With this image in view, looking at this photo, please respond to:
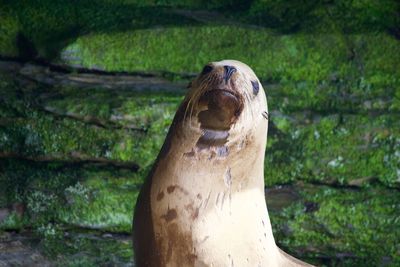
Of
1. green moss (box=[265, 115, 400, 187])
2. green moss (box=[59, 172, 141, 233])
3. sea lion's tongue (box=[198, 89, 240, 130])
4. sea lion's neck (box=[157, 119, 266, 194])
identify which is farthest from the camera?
green moss (box=[265, 115, 400, 187])

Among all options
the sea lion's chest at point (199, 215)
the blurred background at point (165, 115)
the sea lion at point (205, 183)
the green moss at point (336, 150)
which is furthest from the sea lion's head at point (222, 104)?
the green moss at point (336, 150)

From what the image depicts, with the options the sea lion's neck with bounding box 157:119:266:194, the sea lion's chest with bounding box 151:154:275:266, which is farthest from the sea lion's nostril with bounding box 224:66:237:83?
the sea lion's chest with bounding box 151:154:275:266

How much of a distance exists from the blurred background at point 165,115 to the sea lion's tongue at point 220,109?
1.95 meters

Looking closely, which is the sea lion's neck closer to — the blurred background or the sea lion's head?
the sea lion's head

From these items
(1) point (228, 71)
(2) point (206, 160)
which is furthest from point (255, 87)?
(2) point (206, 160)

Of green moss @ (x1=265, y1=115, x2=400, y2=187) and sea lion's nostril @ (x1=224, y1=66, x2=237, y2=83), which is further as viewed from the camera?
green moss @ (x1=265, y1=115, x2=400, y2=187)

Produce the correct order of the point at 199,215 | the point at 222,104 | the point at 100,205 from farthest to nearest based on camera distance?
the point at 100,205
the point at 199,215
the point at 222,104

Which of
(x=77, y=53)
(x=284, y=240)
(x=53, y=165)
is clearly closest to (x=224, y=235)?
(x=284, y=240)

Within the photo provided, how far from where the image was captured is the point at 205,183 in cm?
330

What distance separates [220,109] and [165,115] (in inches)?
83.0

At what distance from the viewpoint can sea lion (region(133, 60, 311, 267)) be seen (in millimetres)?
3256

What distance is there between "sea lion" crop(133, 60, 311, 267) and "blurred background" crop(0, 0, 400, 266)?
1.72 meters

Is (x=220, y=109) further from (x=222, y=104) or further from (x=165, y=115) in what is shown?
(x=165, y=115)

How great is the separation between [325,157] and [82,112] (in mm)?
1541
